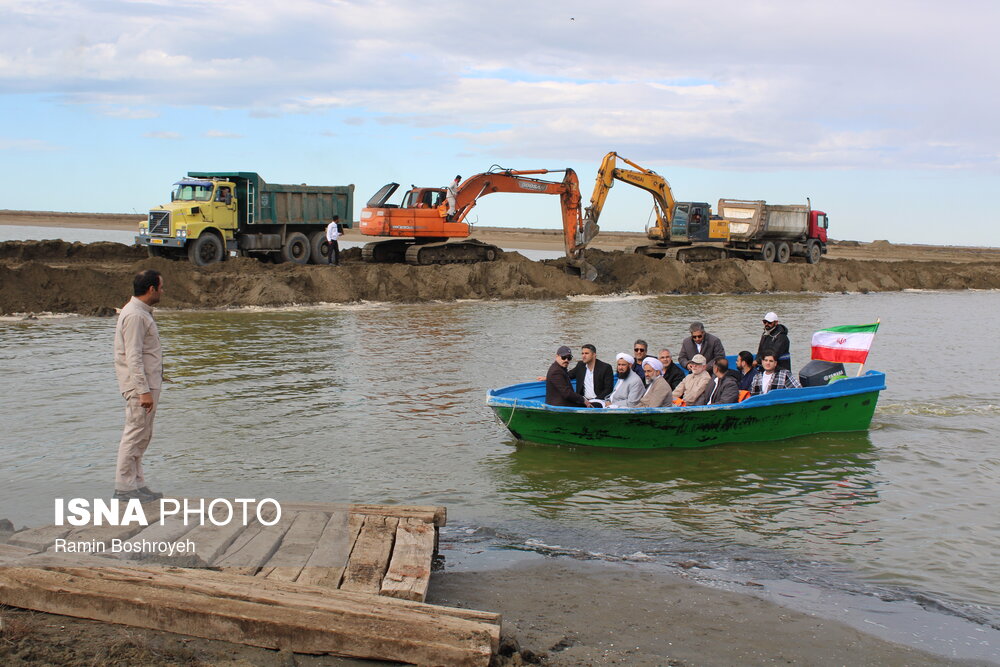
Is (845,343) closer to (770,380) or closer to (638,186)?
(770,380)

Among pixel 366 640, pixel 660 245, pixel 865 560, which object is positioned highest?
pixel 660 245

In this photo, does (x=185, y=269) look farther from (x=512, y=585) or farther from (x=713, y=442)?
(x=512, y=585)

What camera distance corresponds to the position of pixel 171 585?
188 inches

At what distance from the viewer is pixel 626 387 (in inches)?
444

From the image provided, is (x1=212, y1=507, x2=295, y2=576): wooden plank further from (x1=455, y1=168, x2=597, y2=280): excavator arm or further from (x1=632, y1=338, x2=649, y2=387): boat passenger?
(x1=455, y1=168, x2=597, y2=280): excavator arm

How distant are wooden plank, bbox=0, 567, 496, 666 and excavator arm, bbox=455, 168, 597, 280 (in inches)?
1049

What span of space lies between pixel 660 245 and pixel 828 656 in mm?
33307

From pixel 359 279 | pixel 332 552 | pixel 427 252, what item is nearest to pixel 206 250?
pixel 359 279

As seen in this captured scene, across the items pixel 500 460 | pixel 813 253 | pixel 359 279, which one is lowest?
pixel 500 460

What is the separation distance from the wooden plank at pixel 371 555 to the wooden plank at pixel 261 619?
491mm

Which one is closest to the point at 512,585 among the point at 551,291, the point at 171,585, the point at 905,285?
the point at 171,585

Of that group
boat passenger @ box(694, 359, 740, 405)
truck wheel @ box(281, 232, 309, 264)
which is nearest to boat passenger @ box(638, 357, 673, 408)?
boat passenger @ box(694, 359, 740, 405)

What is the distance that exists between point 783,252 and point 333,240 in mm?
20075

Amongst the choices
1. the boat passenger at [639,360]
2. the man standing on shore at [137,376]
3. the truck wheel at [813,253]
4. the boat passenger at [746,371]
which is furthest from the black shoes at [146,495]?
the truck wheel at [813,253]
